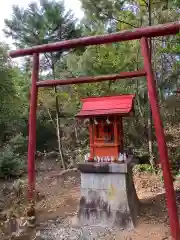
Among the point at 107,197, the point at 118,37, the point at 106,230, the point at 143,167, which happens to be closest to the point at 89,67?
the point at 143,167

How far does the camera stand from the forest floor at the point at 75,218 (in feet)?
16.7

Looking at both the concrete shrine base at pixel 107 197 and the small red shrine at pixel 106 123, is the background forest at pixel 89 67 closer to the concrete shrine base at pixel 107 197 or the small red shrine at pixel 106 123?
the small red shrine at pixel 106 123

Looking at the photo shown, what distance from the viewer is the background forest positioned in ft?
32.9

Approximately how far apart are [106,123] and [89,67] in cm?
602

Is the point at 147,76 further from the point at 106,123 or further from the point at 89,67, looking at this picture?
the point at 89,67

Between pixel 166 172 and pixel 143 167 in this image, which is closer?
pixel 166 172

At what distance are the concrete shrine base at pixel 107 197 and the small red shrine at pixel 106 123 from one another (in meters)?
0.31

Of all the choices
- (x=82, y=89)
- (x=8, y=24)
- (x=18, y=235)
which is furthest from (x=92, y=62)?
(x=18, y=235)

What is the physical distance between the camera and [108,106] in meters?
5.56

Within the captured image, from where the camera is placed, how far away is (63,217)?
599 centimetres

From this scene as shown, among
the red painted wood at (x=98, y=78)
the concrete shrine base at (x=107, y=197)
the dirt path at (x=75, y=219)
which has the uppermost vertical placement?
the red painted wood at (x=98, y=78)

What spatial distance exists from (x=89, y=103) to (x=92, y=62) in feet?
18.7

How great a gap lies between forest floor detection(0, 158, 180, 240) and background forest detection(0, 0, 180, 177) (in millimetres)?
2258

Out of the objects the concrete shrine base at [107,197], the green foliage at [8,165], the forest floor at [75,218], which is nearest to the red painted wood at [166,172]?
the forest floor at [75,218]
